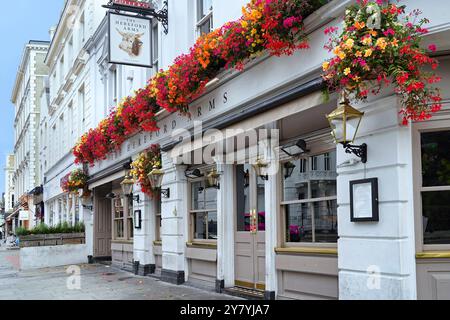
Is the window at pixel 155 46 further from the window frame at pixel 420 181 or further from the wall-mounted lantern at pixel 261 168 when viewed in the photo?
the window frame at pixel 420 181

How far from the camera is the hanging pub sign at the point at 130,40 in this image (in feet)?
42.2

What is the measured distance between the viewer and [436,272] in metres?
6.10

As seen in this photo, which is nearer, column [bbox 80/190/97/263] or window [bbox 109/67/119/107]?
window [bbox 109/67/119/107]

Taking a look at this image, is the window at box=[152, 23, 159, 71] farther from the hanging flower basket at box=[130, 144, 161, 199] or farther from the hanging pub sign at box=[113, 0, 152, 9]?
the hanging flower basket at box=[130, 144, 161, 199]

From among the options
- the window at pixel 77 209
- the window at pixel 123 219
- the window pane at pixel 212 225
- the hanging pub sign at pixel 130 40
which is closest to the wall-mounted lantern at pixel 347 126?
the window pane at pixel 212 225

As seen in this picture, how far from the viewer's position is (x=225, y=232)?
10.6 m

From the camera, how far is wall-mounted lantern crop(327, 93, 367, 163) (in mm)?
6227

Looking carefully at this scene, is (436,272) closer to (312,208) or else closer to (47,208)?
(312,208)

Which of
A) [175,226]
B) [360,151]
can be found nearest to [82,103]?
[175,226]

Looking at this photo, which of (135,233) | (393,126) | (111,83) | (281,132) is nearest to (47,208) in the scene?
(111,83)

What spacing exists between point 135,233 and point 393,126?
1022cm

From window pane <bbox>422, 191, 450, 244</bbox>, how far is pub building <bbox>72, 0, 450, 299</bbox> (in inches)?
0.4

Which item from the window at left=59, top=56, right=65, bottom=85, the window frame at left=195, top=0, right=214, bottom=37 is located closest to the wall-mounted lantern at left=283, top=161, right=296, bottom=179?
the window frame at left=195, top=0, right=214, bottom=37

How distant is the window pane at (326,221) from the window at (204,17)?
16.2ft
